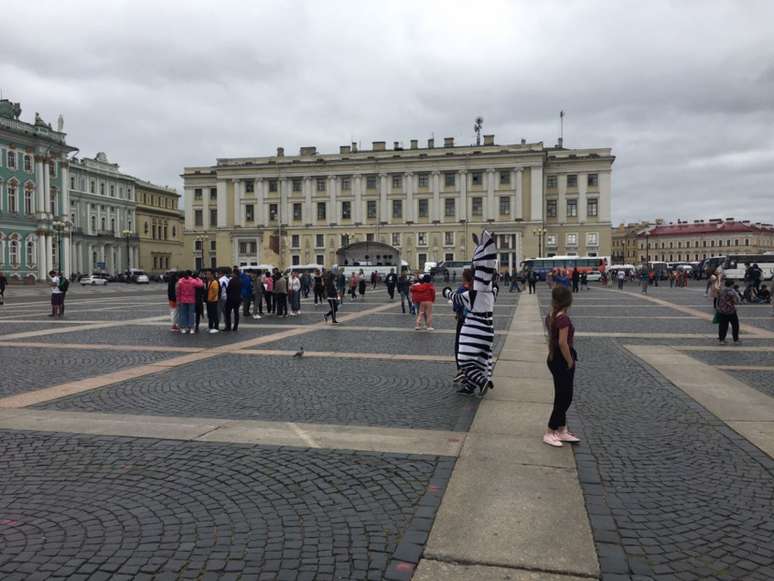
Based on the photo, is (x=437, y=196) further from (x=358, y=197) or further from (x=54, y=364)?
(x=54, y=364)

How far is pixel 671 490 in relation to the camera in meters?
4.69

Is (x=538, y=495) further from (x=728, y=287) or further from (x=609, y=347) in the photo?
(x=728, y=287)

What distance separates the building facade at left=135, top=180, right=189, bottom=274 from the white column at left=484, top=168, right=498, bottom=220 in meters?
Answer: 47.9

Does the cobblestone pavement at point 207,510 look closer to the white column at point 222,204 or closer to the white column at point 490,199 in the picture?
the white column at point 490,199

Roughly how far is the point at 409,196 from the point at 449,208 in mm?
5823

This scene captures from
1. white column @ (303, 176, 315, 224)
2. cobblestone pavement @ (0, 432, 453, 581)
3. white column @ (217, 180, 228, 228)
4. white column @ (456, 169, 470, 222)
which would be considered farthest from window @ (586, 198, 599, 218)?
cobblestone pavement @ (0, 432, 453, 581)

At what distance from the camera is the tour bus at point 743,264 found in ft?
173

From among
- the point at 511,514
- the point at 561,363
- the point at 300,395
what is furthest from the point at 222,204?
the point at 511,514

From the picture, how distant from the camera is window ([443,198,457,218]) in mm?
87688

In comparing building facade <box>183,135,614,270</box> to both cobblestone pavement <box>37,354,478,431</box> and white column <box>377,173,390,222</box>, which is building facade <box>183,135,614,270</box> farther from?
cobblestone pavement <box>37,354,478,431</box>

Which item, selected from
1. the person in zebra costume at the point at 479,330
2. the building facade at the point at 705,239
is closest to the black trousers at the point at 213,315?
the person in zebra costume at the point at 479,330

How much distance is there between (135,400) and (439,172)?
82.3m

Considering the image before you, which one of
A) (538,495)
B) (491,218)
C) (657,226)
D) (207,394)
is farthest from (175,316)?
(657,226)

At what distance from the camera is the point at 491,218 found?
3391 inches
